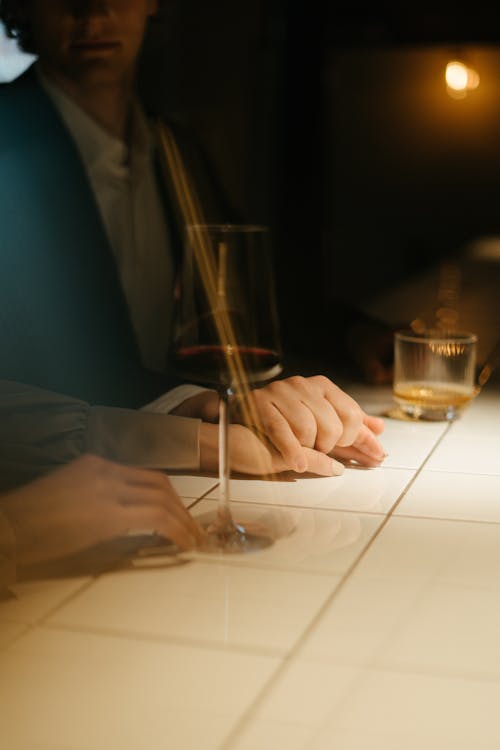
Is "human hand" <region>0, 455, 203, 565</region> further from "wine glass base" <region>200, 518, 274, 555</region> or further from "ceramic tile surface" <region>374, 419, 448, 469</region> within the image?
"ceramic tile surface" <region>374, 419, 448, 469</region>

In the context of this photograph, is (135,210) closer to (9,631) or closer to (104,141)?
(104,141)

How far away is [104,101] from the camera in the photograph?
2.31 metres

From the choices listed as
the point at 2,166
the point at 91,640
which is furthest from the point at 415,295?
the point at 91,640

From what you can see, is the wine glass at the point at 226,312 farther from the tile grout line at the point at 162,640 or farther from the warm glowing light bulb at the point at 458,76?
the warm glowing light bulb at the point at 458,76

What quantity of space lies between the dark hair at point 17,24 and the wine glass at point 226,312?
1.56 metres

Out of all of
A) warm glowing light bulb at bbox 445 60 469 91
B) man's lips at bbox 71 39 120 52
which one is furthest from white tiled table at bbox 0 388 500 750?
warm glowing light bulb at bbox 445 60 469 91

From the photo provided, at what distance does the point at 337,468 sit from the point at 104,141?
48.1 inches

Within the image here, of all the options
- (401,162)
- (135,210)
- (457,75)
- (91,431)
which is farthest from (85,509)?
(401,162)

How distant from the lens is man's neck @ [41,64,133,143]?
229 centimetres

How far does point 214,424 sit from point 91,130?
3.63ft

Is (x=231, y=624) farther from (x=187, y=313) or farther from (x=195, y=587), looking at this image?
(x=187, y=313)

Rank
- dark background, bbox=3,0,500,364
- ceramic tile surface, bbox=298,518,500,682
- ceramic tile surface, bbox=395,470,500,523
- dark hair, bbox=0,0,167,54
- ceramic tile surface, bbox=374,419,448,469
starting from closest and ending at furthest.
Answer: ceramic tile surface, bbox=298,518,500,682 < ceramic tile surface, bbox=395,470,500,523 < ceramic tile surface, bbox=374,419,448,469 < dark hair, bbox=0,0,167,54 < dark background, bbox=3,0,500,364

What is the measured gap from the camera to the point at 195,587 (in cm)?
96

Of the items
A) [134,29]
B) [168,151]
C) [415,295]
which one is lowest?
[415,295]
